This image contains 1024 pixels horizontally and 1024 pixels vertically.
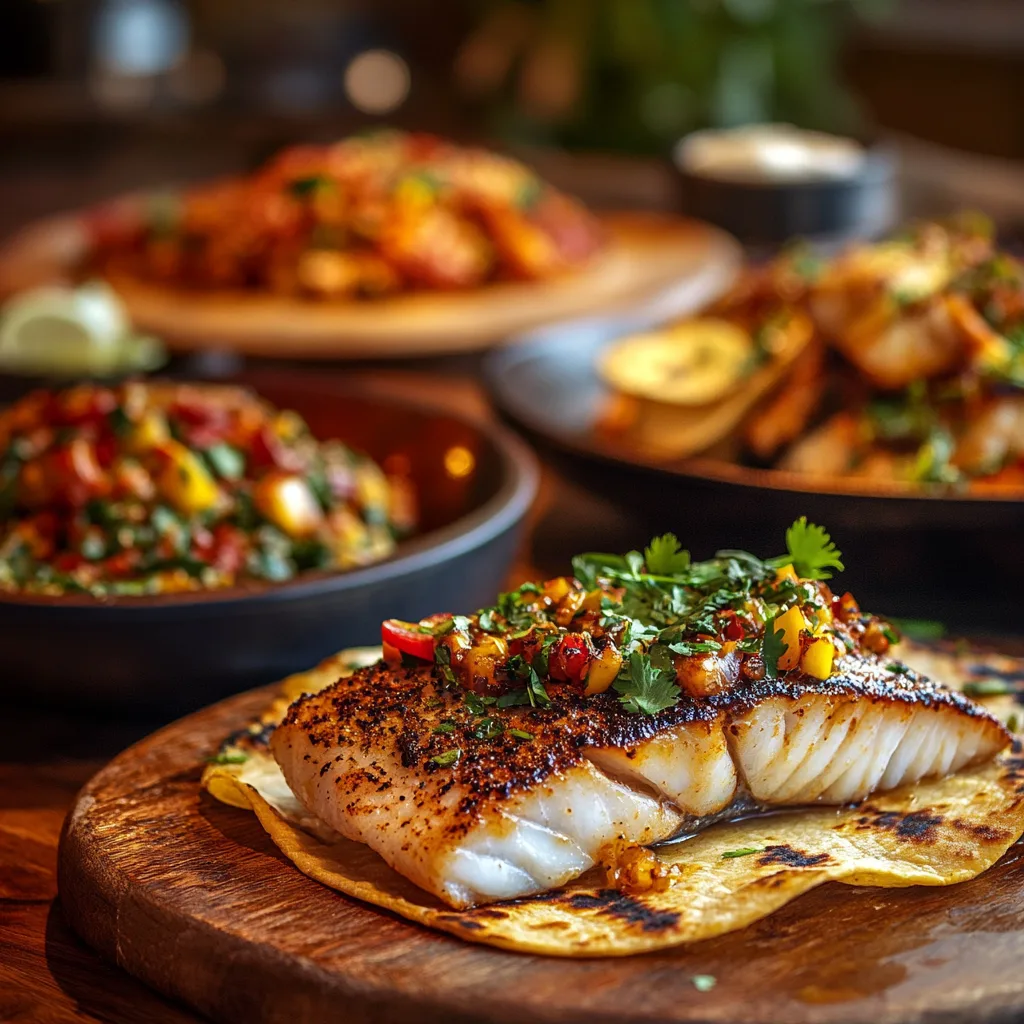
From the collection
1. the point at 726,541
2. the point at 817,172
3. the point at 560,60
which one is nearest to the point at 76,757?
the point at 726,541

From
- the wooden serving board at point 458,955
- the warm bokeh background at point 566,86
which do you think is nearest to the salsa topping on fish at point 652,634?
the wooden serving board at point 458,955

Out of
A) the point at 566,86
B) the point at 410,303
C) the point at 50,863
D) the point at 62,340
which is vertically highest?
the point at 566,86

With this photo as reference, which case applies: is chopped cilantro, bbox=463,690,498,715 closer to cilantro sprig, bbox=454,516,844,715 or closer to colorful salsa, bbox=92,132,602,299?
cilantro sprig, bbox=454,516,844,715

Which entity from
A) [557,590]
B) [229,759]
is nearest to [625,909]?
[557,590]

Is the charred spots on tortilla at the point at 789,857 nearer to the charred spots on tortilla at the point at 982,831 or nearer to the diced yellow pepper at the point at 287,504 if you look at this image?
the charred spots on tortilla at the point at 982,831

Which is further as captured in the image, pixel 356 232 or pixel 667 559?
A: pixel 356 232

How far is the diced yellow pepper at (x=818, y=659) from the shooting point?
6.96 ft

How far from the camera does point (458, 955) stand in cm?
177

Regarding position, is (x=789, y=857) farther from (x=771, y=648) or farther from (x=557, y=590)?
(x=557, y=590)

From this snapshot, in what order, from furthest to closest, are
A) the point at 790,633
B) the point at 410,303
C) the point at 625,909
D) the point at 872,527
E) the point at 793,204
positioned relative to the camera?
the point at 793,204
the point at 410,303
the point at 872,527
the point at 790,633
the point at 625,909

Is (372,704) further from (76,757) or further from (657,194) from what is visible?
(657,194)

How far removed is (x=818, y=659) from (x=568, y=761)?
398mm

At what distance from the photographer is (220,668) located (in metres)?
2.58

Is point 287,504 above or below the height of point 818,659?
below
